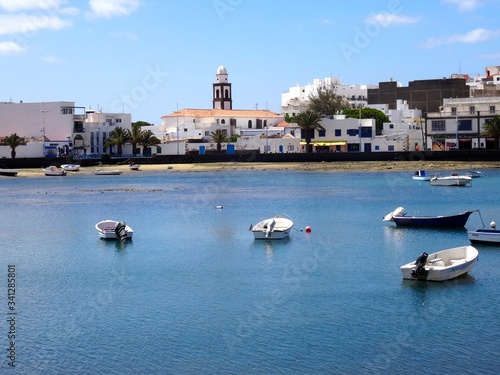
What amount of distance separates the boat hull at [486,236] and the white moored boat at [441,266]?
6540mm

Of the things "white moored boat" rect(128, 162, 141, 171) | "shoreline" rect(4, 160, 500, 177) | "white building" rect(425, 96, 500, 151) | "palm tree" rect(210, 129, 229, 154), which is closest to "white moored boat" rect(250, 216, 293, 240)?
"shoreline" rect(4, 160, 500, 177)

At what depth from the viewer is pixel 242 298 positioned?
31203 mm

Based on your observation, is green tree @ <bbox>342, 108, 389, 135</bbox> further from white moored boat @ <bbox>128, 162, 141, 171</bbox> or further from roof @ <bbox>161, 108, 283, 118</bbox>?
white moored boat @ <bbox>128, 162, 141, 171</bbox>

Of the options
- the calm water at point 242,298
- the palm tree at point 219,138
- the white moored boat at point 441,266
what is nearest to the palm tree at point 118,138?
the palm tree at point 219,138

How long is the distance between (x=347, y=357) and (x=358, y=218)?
3238cm

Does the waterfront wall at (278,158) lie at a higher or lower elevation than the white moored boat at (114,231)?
higher

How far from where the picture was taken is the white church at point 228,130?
134 metres

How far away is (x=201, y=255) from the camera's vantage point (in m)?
41.7

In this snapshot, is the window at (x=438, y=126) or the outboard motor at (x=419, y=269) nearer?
the outboard motor at (x=419, y=269)

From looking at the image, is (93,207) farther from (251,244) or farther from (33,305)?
(33,305)

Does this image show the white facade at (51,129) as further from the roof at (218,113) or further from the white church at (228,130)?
the roof at (218,113)

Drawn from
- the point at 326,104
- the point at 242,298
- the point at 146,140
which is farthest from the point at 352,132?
the point at 242,298

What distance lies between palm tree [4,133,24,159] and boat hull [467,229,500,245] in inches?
3729

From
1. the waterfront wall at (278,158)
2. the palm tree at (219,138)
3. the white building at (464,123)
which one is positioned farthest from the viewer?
the palm tree at (219,138)
